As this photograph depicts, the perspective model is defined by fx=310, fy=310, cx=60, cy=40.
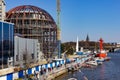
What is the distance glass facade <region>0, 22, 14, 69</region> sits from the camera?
48231 millimetres

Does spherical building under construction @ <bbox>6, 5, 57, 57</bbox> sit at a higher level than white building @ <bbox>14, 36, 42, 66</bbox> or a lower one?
higher

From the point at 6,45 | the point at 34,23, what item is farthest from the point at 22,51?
the point at 34,23

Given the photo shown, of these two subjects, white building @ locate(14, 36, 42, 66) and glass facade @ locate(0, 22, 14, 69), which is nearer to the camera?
glass facade @ locate(0, 22, 14, 69)

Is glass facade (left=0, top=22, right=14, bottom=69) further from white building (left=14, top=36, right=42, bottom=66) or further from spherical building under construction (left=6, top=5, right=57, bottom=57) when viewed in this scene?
spherical building under construction (left=6, top=5, right=57, bottom=57)

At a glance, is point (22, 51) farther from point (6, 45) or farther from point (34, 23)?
point (34, 23)

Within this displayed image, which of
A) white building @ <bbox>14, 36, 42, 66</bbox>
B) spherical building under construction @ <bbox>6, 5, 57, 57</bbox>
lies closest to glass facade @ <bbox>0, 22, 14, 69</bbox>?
white building @ <bbox>14, 36, 42, 66</bbox>

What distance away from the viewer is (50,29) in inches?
3595

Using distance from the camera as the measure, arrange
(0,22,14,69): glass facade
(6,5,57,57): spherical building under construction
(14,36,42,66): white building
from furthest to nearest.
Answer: (6,5,57,57): spherical building under construction, (14,36,42,66): white building, (0,22,14,69): glass facade

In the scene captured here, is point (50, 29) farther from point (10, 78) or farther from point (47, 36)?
point (10, 78)

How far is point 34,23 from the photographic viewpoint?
288 feet

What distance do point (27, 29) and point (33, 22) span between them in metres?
2.80

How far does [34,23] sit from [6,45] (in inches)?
1489

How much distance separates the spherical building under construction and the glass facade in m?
32.6

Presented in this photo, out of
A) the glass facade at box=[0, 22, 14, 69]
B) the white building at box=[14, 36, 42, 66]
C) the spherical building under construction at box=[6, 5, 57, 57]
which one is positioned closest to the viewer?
the glass facade at box=[0, 22, 14, 69]
